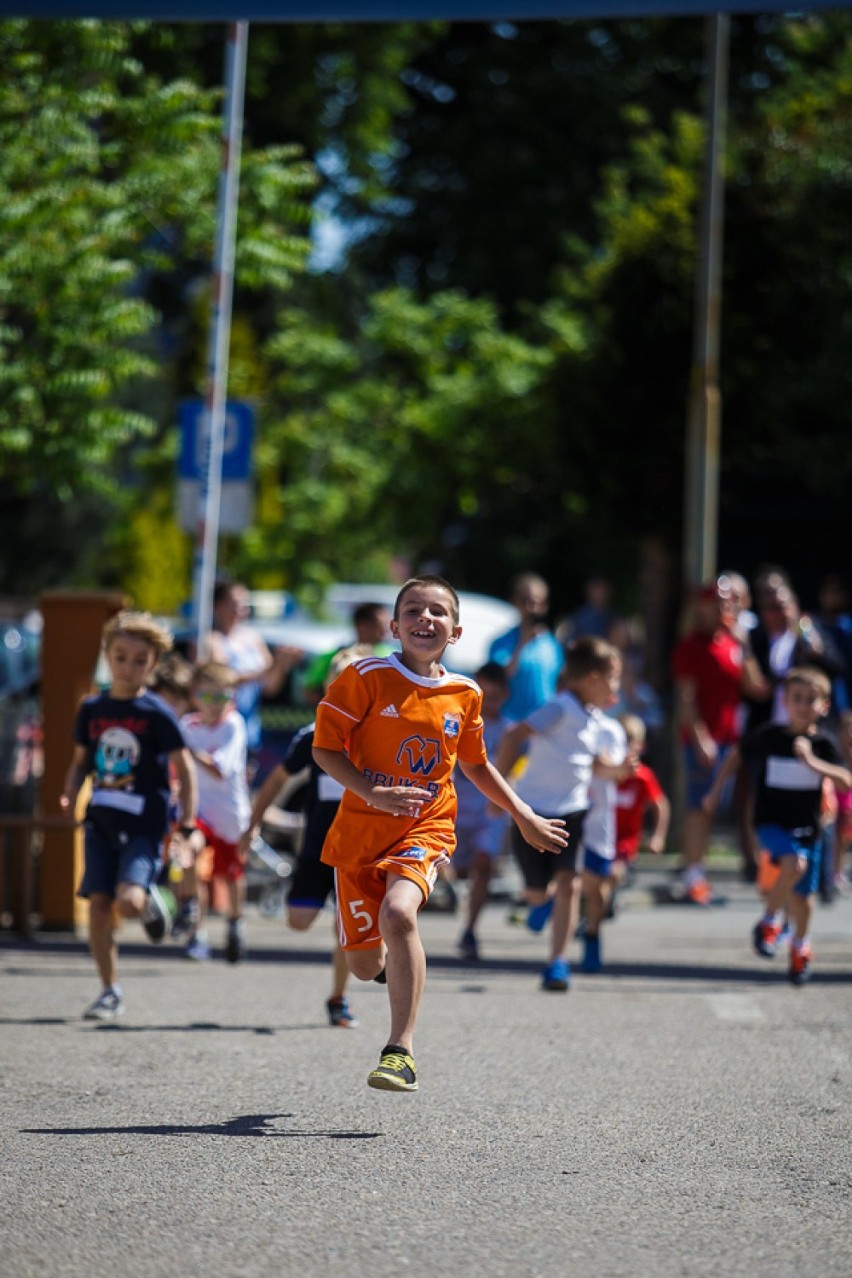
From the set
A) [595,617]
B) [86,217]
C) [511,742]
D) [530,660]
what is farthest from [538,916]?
[595,617]

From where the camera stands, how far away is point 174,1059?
7527 mm

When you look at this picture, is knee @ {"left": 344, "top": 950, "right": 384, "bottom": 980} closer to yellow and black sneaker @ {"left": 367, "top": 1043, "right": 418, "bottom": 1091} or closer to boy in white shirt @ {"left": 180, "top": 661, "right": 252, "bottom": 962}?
yellow and black sneaker @ {"left": 367, "top": 1043, "right": 418, "bottom": 1091}

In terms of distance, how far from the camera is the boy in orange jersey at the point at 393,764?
646 cm

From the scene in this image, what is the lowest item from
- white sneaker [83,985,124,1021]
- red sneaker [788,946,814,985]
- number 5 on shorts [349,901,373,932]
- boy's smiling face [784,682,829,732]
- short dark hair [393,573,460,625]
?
white sneaker [83,985,124,1021]

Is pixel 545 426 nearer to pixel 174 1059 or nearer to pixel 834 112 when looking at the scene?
pixel 834 112

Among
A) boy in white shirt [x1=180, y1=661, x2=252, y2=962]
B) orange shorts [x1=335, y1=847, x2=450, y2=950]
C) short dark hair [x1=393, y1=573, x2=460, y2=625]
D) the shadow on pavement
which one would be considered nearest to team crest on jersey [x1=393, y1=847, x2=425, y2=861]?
orange shorts [x1=335, y1=847, x2=450, y2=950]

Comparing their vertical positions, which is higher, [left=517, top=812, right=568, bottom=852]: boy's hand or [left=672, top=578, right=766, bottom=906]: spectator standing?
[left=672, top=578, right=766, bottom=906]: spectator standing

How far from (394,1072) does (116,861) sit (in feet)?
8.69

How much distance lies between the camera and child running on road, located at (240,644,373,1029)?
841 centimetres

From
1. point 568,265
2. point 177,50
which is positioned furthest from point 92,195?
point 568,265

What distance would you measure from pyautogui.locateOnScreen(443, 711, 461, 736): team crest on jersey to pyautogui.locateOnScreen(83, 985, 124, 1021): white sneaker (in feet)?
8.50

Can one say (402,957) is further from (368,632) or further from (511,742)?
(368,632)

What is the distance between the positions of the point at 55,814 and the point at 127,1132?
5918 millimetres

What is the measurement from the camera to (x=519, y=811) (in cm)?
672
